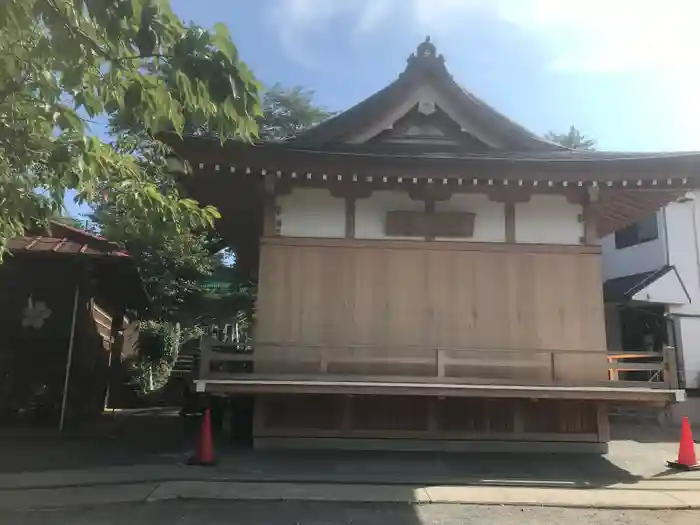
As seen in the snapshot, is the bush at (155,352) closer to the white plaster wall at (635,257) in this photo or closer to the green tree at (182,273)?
the green tree at (182,273)

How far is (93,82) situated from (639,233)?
17.9 metres

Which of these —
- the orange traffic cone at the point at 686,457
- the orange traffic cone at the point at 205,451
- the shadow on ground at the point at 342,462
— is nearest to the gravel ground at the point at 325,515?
the shadow on ground at the point at 342,462

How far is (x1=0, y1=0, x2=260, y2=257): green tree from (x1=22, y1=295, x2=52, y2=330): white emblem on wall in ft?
25.6

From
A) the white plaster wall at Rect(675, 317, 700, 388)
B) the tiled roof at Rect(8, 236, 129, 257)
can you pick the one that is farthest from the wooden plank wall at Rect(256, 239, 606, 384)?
the white plaster wall at Rect(675, 317, 700, 388)

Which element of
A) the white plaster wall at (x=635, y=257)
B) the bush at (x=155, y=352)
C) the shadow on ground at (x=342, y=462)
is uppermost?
the white plaster wall at (x=635, y=257)

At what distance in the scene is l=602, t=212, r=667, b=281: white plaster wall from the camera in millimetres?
17422

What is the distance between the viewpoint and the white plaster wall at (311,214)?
1073 centimetres

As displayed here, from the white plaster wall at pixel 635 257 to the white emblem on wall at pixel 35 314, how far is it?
610 inches

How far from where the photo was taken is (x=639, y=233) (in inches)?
735

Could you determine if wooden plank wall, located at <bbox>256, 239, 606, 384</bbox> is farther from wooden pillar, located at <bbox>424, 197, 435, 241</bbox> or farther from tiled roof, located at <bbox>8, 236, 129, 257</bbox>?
tiled roof, located at <bbox>8, 236, 129, 257</bbox>

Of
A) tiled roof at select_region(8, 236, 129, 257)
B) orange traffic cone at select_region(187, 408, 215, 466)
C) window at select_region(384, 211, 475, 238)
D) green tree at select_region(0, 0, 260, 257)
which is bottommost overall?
orange traffic cone at select_region(187, 408, 215, 466)

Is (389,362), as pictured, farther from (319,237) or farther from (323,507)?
(323,507)

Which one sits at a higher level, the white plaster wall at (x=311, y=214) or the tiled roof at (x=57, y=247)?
the white plaster wall at (x=311, y=214)

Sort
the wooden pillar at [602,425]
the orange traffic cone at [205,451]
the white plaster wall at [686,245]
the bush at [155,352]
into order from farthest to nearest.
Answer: the bush at [155,352] → the white plaster wall at [686,245] → the wooden pillar at [602,425] → the orange traffic cone at [205,451]
